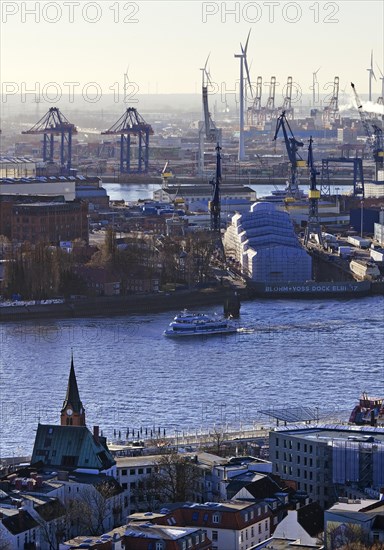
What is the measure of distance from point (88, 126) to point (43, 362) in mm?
49904

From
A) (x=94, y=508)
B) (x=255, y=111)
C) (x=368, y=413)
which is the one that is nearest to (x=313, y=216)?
(x=368, y=413)

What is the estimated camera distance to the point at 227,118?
229ft

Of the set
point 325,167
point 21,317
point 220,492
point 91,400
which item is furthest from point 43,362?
point 325,167

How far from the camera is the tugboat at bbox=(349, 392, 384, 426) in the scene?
12.5 meters

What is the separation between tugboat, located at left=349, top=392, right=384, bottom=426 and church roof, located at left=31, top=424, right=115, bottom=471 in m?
1.98

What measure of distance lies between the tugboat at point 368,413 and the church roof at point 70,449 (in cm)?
198

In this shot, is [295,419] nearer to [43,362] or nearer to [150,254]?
[43,362]

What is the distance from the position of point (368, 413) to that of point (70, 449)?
93.8 inches

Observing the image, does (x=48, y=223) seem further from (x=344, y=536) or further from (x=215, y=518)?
(x=344, y=536)

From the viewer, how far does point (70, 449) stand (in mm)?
10914

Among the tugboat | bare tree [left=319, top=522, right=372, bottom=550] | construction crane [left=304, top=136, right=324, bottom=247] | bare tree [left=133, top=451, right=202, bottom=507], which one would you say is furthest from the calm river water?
construction crane [left=304, top=136, right=324, bottom=247]

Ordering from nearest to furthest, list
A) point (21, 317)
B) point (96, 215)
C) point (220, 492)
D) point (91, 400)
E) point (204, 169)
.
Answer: point (220, 492), point (91, 400), point (21, 317), point (96, 215), point (204, 169)

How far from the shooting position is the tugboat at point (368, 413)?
12477 mm

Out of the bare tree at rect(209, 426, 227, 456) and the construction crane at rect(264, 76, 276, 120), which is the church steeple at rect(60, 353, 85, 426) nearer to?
the bare tree at rect(209, 426, 227, 456)
